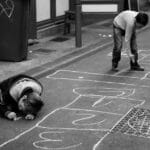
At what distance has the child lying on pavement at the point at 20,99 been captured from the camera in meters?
6.18

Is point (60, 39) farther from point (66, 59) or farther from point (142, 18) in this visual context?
point (142, 18)

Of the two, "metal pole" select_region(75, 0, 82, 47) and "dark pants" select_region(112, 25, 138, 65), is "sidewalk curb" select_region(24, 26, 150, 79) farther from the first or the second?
"dark pants" select_region(112, 25, 138, 65)

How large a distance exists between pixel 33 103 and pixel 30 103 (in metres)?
0.04

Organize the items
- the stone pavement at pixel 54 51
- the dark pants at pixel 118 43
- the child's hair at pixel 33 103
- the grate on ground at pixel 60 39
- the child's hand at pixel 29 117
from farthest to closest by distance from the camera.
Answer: the grate on ground at pixel 60 39 → the dark pants at pixel 118 43 → the stone pavement at pixel 54 51 → the child's hand at pixel 29 117 → the child's hair at pixel 33 103

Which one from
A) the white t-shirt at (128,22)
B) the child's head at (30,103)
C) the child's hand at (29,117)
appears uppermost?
the white t-shirt at (128,22)

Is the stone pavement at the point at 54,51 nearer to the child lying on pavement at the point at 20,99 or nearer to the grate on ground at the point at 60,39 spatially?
the grate on ground at the point at 60,39

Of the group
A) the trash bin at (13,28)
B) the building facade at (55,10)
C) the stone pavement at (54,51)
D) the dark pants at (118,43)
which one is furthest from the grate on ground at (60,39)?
the dark pants at (118,43)

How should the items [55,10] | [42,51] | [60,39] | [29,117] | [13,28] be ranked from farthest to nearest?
[55,10]
[60,39]
[42,51]
[13,28]
[29,117]

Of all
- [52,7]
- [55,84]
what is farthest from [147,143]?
[52,7]

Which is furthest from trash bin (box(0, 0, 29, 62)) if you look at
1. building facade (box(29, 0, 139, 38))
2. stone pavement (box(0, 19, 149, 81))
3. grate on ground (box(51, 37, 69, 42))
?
grate on ground (box(51, 37, 69, 42))

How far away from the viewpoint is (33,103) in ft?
20.2

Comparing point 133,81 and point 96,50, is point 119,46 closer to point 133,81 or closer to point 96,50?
point 133,81

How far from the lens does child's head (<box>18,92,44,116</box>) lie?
20.1 ft

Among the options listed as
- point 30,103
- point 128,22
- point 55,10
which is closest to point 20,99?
point 30,103
